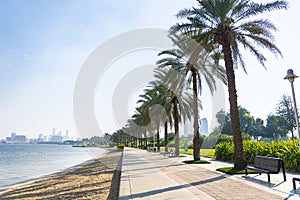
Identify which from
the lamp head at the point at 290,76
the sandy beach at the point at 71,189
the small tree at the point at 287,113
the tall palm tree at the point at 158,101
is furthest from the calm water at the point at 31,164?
the small tree at the point at 287,113

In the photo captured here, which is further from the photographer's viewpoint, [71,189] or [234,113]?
[234,113]

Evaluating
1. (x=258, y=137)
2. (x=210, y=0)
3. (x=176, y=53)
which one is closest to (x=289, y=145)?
(x=210, y=0)

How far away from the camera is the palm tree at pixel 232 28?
12.5m

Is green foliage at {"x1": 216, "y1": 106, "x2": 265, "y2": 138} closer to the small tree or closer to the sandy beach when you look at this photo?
the small tree

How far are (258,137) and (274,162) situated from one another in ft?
274

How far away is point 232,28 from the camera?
527 inches

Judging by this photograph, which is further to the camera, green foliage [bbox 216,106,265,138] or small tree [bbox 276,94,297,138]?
green foliage [bbox 216,106,265,138]

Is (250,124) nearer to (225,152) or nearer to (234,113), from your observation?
(225,152)

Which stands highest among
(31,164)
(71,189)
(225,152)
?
(225,152)

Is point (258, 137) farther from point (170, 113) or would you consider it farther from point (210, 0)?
point (210, 0)

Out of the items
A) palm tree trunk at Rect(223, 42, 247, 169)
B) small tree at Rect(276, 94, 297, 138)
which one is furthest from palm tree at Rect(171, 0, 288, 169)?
small tree at Rect(276, 94, 297, 138)

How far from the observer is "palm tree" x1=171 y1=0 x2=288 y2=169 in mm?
12477

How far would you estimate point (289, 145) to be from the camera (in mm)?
12648

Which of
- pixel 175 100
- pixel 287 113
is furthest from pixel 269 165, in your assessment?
pixel 287 113
